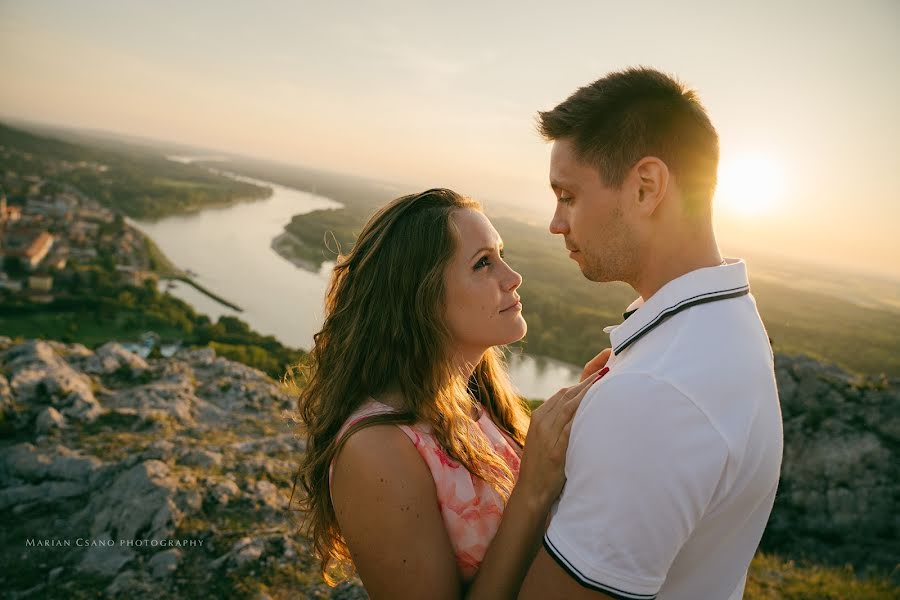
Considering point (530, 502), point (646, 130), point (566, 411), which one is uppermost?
point (646, 130)

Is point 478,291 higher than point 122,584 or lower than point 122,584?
higher

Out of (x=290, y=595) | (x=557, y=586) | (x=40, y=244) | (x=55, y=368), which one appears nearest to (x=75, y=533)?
(x=290, y=595)

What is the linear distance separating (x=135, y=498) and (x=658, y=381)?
5.10m

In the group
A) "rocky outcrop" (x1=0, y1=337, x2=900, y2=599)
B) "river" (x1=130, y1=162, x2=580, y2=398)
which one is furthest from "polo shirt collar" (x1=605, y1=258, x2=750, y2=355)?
"river" (x1=130, y1=162, x2=580, y2=398)

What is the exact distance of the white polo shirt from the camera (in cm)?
114

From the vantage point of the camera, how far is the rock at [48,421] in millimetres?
6199

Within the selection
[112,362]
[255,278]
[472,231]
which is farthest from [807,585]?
[255,278]

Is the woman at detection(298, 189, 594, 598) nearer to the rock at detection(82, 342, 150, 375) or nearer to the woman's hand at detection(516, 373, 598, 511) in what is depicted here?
the woman's hand at detection(516, 373, 598, 511)

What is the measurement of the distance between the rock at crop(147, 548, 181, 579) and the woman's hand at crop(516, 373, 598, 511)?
3.72 m

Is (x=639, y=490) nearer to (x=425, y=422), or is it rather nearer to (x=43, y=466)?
(x=425, y=422)

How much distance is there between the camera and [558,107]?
183 centimetres

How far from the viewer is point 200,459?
5707 millimetres

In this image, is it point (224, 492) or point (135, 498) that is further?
point (224, 492)

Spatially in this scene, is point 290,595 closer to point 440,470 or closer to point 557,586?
point 440,470
